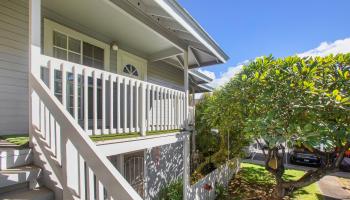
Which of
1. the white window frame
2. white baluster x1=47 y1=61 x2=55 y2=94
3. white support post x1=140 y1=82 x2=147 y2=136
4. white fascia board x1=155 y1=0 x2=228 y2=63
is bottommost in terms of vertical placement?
white support post x1=140 y1=82 x2=147 y2=136

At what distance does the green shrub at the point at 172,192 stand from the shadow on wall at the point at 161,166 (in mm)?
214

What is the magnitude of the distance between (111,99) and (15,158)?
1486 mm

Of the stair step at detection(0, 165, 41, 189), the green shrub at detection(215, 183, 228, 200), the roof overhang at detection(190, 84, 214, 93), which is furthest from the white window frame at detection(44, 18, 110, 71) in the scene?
the green shrub at detection(215, 183, 228, 200)

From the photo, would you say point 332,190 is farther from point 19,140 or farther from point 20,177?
point 19,140

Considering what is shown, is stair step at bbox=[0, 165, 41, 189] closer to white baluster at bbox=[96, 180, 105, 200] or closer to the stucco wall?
white baluster at bbox=[96, 180, 105, 200]

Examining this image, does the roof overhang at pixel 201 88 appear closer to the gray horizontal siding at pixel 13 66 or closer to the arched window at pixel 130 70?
the arched window at pixel 130 70

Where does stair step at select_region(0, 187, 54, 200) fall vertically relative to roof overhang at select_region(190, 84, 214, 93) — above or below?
below

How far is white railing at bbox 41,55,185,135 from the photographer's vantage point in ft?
9.09

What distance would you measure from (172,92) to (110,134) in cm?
225

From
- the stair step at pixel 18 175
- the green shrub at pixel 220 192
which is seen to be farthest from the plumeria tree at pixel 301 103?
the stair step at pixel 18 175

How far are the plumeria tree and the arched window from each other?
3481 mm

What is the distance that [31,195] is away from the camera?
74.9 inches

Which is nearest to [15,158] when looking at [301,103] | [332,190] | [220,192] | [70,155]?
[70,155]

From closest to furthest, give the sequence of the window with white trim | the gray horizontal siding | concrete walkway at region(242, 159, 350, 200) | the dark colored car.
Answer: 1. the gray horizontal siding
2. the window with white trim
3. concrete walkway at region(242, 159, 350, 200)
4. the dark colored car
